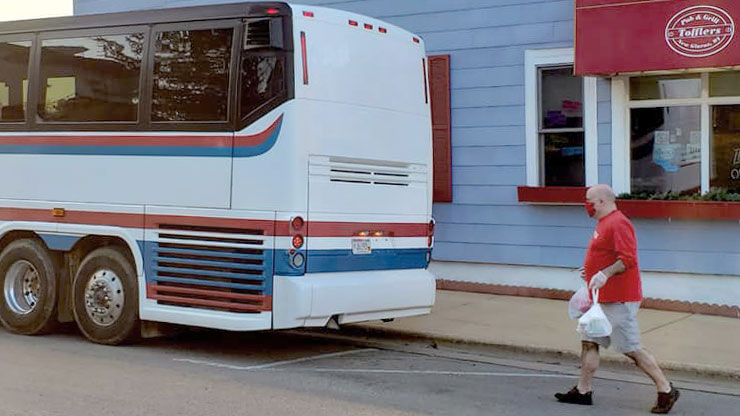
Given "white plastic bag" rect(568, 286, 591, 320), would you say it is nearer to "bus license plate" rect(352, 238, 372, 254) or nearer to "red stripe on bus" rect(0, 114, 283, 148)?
"bus license plate" rect(352, 238, 372, 254)

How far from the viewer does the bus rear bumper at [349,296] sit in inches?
359

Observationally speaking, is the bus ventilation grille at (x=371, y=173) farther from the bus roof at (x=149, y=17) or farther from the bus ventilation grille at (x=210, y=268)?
the bus roof at (x=149, y=17)

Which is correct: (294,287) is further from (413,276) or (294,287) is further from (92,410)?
(92,410)

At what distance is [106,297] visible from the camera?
10.1 metres

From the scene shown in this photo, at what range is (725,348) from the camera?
391 inches

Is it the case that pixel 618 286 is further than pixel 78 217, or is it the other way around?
pixel 78 217

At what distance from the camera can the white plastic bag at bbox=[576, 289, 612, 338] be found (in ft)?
24.3

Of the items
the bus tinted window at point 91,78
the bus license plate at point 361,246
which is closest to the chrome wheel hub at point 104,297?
the bus tinted window at point 91,78

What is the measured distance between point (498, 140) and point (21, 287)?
642cm

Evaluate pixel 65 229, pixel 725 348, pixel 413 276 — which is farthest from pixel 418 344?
pixel 65 229

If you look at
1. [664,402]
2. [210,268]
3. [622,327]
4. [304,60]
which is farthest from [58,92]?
[664,402]

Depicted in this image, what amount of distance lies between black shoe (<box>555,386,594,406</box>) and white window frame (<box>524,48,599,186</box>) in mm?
5531

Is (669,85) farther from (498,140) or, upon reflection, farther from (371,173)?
(371,173)

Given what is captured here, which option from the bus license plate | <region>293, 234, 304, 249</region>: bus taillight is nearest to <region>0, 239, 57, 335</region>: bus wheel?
<region>293, 234, 304, 249</region>: bus taillight
